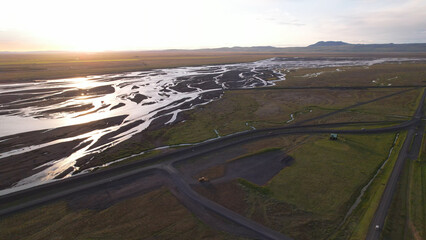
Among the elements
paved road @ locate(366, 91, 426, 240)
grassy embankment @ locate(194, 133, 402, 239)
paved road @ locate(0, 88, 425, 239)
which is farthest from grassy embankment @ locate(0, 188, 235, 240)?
paved road @ locate(366, 91, 426, 240)

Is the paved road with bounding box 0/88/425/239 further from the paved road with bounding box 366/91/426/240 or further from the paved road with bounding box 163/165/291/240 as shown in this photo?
the paved road with bounding box 366/91/426/240

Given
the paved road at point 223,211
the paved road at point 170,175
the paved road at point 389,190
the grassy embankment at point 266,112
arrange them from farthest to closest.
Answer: the grassy embankment at point 266,112, the paved road at point 170,175, the paved road at point 223,211, the paved road at point 389,190

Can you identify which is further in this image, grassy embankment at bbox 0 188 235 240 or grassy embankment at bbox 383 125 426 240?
grassy embankment at bbox 0 188 235 240

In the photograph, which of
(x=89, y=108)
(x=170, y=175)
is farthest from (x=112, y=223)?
(x=89, y=108)

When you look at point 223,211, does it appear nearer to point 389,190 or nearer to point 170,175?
point 170,175

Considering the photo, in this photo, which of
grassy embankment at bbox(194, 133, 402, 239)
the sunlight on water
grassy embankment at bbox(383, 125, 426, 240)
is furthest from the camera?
the sunlight on water

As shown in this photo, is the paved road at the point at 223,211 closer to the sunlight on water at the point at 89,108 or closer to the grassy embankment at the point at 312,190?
the grassy embankment at the point at 312,190

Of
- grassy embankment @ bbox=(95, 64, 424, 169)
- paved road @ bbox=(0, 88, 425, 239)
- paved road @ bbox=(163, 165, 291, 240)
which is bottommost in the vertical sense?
paved road @ bbox=(163, 165, 291, 240)

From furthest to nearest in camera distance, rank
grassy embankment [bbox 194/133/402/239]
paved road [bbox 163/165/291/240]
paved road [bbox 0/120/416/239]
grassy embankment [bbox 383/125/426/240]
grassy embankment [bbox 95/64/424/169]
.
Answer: grassy embankment [bbox 95/64/424/169] < grassy embankment [bbox 194/133/402/239] < paved road [bbox 0/120/416/239] < paved road [bbox 163/165/291/240] < grassy embankment [bbox 383/125/426/240]

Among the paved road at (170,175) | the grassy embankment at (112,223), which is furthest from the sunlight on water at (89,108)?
the grassy embankment at (112,223)

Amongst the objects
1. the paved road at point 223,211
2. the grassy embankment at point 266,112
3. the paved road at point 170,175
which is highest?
the grassy embankment at point 266,112
